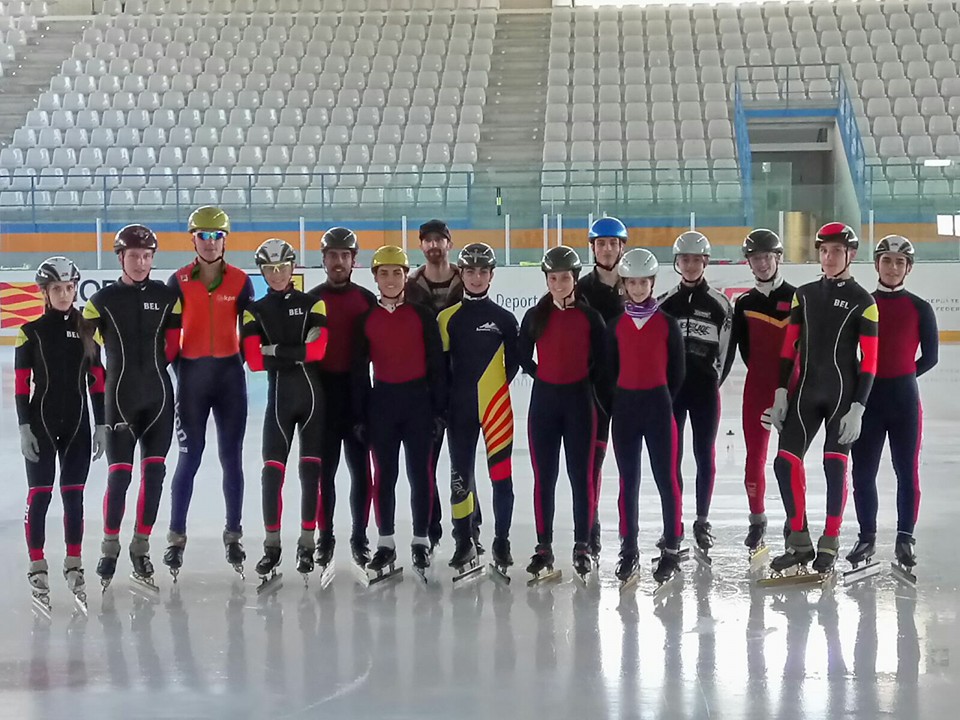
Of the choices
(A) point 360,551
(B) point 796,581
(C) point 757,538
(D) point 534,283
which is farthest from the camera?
(D) point 534,283

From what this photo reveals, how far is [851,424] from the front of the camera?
4594 mm

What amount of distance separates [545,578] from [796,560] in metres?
1.08

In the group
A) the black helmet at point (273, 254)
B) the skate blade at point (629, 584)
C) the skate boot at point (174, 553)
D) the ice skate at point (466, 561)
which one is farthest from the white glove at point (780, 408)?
the skate boot at point (174, 553)

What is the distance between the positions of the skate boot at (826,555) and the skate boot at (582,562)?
961mm

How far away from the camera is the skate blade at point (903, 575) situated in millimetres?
4701

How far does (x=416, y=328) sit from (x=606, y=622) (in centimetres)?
152

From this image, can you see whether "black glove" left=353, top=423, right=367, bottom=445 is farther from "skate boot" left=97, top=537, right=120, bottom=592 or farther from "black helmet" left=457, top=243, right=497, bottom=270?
"skate boot" left=97, top=537, right=120, bottom=592

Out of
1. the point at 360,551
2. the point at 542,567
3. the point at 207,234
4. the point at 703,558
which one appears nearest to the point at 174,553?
the point at 360,551

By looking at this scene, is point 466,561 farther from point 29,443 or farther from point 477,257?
point 29,443

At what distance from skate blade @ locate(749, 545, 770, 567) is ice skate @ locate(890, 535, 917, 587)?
55 centimetres

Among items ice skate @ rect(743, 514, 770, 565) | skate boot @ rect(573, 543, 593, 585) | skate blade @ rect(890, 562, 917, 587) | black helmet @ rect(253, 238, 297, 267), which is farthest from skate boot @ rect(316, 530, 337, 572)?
skate blade @ rect(890, 562, 917, 587)

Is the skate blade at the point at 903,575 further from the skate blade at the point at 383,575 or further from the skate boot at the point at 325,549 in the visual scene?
the skate boot at the point at 325,549

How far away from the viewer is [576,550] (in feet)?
15.8

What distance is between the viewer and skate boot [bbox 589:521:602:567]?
16.3 ft
